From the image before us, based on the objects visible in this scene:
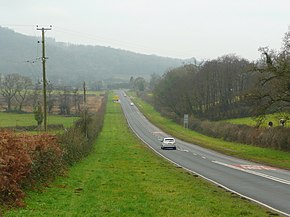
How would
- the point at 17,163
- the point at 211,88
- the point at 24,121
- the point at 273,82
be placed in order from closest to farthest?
the point at 17,163
the point at 273,82
the point at 24,121
the point at 211,88

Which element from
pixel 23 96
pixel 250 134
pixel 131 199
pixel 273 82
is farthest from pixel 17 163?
pixel 23 96

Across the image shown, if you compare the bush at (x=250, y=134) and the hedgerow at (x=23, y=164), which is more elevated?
the hedgerow at (x=23, y=164)

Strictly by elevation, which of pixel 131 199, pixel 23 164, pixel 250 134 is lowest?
pixel 250 134

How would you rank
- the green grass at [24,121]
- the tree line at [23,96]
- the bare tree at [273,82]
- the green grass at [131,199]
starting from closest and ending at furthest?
the green grass at [131,199]
the bare tree at [273,82]
the green grass at [24,121]
the tree line at [23,96]

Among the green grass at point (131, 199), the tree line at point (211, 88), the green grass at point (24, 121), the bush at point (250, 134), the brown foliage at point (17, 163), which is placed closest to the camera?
the green grass at point (131, 199)

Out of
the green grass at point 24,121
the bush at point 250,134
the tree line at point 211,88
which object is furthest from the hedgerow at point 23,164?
the tree line at point 211,88

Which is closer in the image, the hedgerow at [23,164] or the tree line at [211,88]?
the hedgerow at [23,164]

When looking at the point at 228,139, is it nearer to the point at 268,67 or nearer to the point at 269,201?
the point at 268,67

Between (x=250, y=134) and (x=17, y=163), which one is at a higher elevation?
(x=17, y=163)

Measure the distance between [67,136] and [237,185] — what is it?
1203cm

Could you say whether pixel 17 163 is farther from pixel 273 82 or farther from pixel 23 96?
pixel 23 96

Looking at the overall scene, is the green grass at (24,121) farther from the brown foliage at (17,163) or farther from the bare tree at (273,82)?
the brown foliage at (17,163)

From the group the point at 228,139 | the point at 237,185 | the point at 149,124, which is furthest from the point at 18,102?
the point at 237,185

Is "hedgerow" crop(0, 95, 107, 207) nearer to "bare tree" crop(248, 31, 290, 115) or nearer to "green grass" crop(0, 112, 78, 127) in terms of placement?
"bare tree" crop(248, 31, 290, 115)
